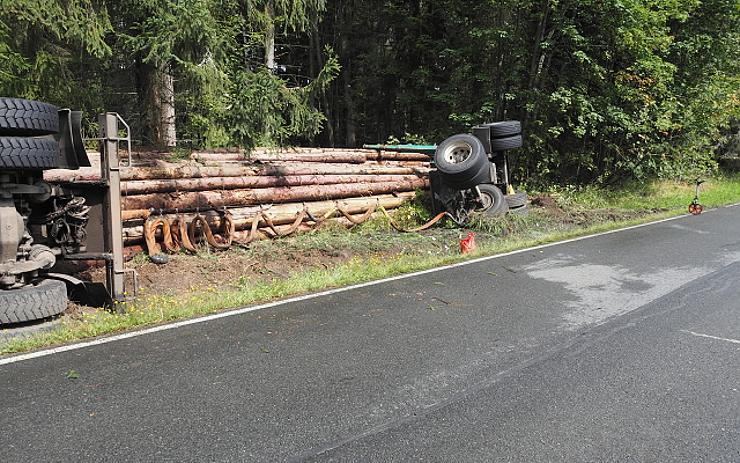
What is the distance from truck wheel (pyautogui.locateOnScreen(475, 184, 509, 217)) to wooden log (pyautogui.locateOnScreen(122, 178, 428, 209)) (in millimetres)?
2314

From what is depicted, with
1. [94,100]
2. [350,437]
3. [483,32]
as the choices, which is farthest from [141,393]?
[483,32]

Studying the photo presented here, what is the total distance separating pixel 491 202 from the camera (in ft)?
41.7

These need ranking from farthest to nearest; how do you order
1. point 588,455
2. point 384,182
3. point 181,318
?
1. point 384,182
2. point 181,318
3. point 588,455

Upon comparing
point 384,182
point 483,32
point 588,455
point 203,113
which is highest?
point 483,32

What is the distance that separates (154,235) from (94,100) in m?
5.21

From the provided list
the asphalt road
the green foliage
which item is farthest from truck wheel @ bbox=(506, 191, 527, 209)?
the asphalt road

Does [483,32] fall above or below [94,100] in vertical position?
above

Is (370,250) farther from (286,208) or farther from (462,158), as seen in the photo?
(462,158)

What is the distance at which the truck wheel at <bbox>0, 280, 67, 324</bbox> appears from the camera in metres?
5.20

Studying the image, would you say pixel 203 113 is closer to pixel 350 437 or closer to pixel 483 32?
pixel 350 437

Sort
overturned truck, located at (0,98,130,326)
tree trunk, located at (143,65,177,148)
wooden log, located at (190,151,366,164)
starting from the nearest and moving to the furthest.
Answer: overturned truck, located at (0,98,130,326) < wooden log, located at (190,151,366,164) < tree trunk, located at (143,65,177,148)

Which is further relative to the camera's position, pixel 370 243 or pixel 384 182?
pixel 384 182

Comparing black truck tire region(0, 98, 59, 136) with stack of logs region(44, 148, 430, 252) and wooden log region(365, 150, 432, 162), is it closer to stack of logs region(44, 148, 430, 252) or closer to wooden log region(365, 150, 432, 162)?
stack of logs region(44, 148, 430, 252)

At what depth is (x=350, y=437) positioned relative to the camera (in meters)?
3.45
